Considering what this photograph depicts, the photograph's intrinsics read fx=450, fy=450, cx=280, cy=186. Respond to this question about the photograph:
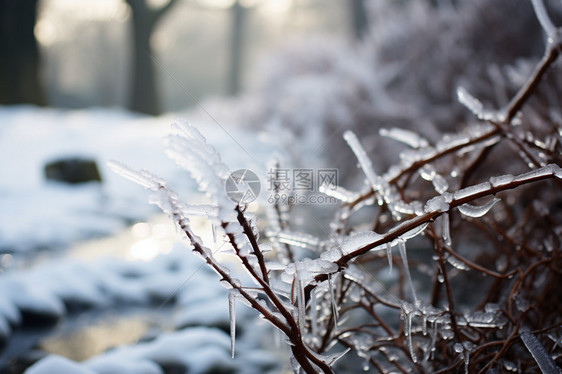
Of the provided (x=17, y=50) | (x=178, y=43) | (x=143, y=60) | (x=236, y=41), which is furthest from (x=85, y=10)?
(x=17, y=50)

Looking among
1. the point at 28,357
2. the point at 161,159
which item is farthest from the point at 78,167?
the point at 28,357

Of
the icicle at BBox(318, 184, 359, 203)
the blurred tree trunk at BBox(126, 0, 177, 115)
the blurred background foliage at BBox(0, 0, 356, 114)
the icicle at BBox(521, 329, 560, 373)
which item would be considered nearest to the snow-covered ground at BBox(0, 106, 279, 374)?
the icicle at BBox(318, 184, 359, 203)

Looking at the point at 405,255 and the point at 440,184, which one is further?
the point at 440,184

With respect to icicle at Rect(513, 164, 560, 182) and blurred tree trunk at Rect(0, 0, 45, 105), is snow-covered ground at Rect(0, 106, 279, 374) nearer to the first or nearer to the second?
icicle at Rect(513, 164, 560, 182)

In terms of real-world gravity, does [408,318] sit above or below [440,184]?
below

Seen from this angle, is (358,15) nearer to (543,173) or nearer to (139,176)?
(543,173)

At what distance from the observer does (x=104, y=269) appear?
7.58 ft

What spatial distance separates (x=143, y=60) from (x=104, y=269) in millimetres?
9834

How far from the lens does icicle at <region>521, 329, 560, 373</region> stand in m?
0.70

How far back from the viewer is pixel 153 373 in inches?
53.1

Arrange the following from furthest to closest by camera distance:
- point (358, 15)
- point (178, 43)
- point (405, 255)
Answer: point (178, 43)
point (358, 15)
point (405, 255)

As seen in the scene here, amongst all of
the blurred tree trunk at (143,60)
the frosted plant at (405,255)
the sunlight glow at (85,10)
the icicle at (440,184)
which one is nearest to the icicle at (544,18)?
the frosted plant at (405,255)

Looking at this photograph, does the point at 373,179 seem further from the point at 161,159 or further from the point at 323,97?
the point at 161,159

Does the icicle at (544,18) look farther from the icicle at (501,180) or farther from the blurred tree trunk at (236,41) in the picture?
the blurred tree trunk at (236,41)
